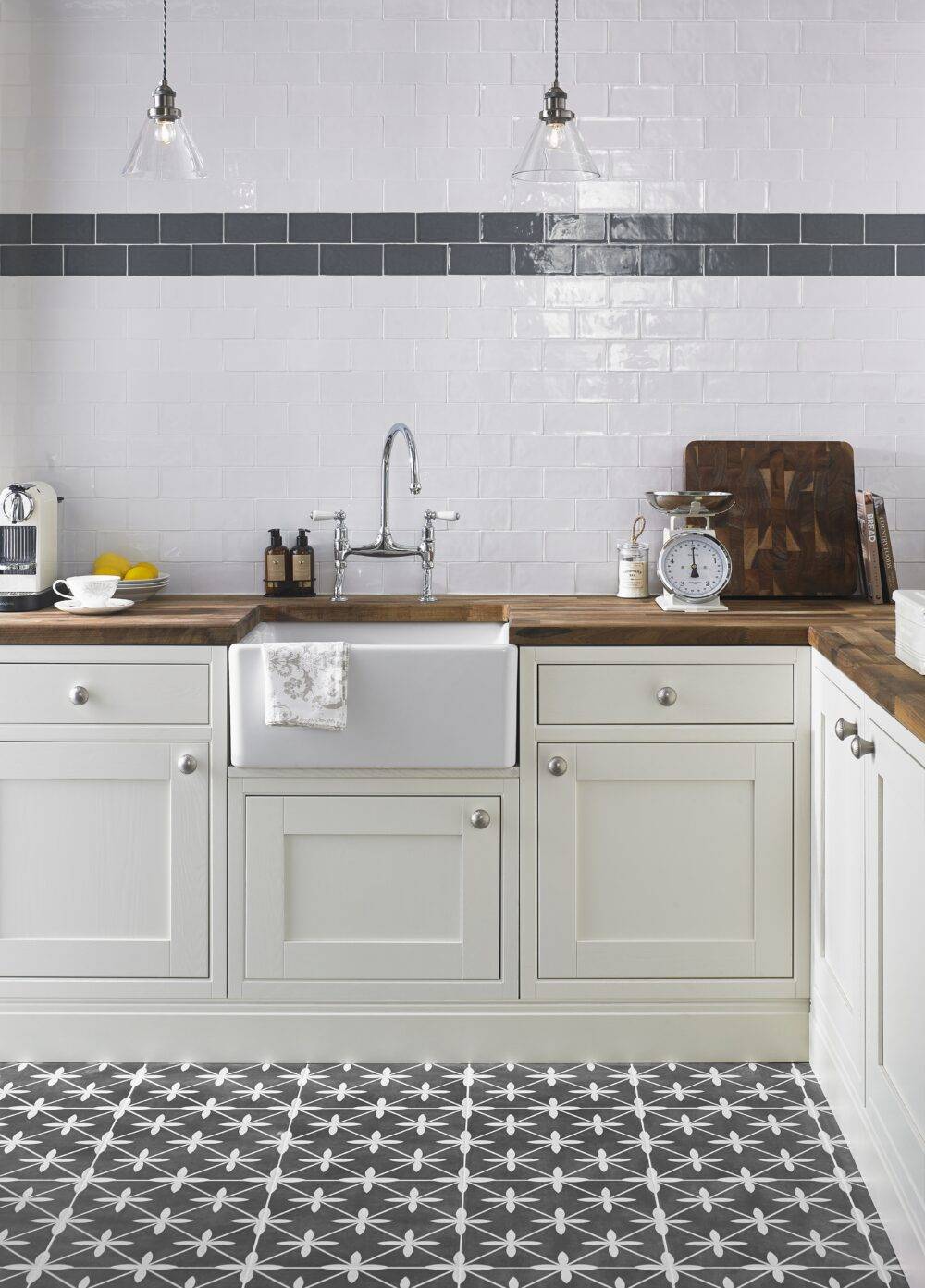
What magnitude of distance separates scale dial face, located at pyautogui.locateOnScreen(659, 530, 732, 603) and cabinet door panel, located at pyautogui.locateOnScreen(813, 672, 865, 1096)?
41 centimetres

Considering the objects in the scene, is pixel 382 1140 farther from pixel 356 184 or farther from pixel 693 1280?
pixel 356 184

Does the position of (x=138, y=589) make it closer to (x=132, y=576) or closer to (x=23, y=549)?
(x=132, y=576)

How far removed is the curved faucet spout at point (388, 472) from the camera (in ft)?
10.8

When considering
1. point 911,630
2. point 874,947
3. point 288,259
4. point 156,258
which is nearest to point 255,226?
point 288,259

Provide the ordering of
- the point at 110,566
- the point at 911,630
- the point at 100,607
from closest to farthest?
the point at 911,630 → the point at 100,607 → the point at 110,566

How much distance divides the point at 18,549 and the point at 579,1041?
1.89m

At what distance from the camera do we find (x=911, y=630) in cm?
227

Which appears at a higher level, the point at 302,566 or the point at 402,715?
the point at 302,566

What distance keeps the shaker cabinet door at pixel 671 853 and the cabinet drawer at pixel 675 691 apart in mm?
72

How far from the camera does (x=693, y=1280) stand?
2139mm

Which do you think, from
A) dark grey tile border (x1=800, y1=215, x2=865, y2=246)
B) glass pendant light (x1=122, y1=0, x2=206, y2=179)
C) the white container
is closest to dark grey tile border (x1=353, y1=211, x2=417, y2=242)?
glass pendant light (x1=122, y1=0, x2=206, y2=179)

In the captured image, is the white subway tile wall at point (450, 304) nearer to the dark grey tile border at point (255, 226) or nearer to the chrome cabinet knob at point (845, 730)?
the dark grey tile border at point (255, 226)

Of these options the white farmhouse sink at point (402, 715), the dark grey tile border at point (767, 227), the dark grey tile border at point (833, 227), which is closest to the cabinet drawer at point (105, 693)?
the white farmhouse sink at point (402, 715)

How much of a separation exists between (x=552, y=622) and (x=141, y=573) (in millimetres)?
1233
